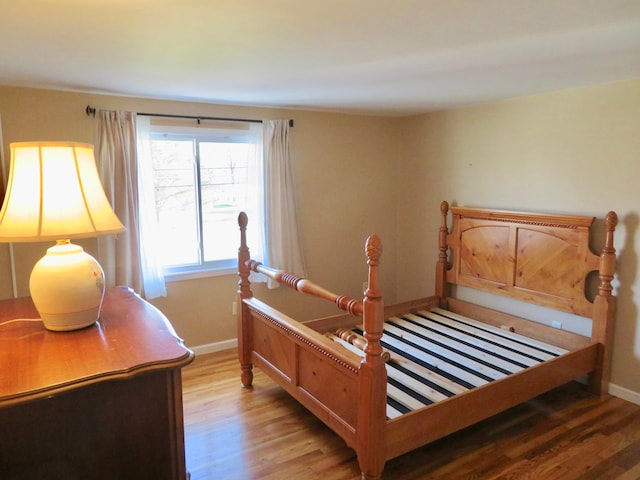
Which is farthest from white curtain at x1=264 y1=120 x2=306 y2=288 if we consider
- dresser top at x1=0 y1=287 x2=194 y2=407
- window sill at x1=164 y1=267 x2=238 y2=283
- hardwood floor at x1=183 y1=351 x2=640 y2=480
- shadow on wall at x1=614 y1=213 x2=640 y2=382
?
shadow on wall at x1=614 y1=213 x2=640 y2=382

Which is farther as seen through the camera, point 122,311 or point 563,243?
point 563,243

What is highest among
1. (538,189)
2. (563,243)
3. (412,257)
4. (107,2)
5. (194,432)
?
(107,2)

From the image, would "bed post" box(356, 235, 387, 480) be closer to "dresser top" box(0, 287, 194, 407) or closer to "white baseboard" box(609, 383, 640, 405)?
"dresser top" box(0, 287, 194, 407)

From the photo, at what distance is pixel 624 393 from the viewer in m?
3.04

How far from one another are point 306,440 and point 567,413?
1.72 metres

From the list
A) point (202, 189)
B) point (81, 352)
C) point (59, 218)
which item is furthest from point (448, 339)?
point (59, 218)

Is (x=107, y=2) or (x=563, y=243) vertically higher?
(x=107, y=2)

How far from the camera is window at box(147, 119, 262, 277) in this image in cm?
358

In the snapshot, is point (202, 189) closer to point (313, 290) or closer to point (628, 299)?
point (313, 290)

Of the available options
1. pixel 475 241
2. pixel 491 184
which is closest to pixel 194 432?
pixel 475 241

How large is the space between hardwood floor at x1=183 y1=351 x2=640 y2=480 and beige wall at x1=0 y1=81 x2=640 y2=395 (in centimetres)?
55

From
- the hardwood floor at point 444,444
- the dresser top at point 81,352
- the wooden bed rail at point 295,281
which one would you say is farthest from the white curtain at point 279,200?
the dresser top at point 81,352

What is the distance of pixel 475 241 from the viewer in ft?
12.5

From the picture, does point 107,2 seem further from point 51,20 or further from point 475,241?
point 475,241
